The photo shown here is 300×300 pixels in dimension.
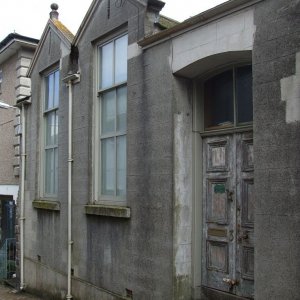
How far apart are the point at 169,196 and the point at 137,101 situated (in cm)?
169

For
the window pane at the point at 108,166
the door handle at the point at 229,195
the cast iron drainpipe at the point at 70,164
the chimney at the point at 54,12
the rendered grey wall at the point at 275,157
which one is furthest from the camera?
the chimney at the point at 54,12

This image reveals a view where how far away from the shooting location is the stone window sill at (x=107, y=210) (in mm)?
7398

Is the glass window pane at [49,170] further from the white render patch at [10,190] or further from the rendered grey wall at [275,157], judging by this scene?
the rendered grey wall at [275,157]

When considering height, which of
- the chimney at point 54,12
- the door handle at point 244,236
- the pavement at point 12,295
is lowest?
the pavement at point 12,295

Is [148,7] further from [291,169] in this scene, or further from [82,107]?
[291,169]

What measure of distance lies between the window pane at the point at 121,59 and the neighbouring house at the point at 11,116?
5408 mm

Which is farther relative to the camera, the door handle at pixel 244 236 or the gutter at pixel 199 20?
the door handle at pixel 244 236

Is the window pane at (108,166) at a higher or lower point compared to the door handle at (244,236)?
higher

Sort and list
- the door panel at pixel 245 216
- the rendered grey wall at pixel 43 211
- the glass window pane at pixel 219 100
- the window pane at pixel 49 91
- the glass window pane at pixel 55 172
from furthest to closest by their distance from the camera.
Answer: the window pane at pixel 49 91
the glass window pane at pixel 55 172
the rendered grey wall at pixel 43 211
the glass window pane at pixel 219 100
the door panel at pixel 245 216

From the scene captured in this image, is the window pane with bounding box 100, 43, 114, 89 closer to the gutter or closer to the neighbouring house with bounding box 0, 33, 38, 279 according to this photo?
the gutter

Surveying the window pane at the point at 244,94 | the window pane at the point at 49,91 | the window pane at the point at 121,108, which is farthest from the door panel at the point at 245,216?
the window pane at the point at 49,91

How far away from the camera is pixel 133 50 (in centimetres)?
746

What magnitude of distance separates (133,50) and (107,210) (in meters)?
2.69

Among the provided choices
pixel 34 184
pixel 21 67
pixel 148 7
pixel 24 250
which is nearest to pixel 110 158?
pixel 148 7
